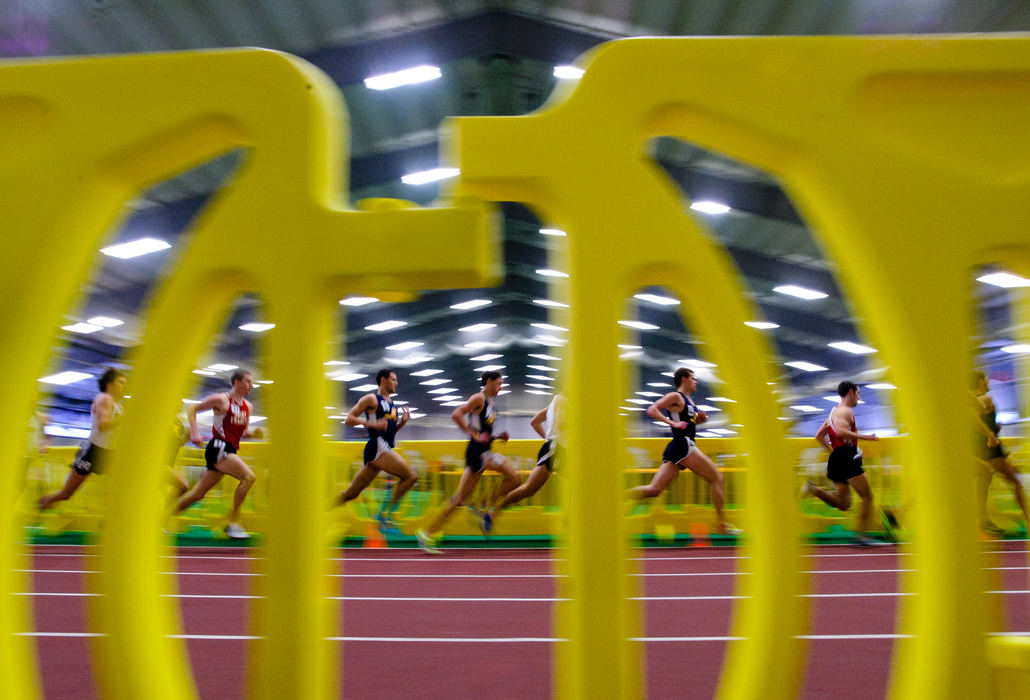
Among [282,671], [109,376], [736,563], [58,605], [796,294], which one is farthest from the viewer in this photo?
[796,294]

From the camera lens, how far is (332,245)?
2008mm

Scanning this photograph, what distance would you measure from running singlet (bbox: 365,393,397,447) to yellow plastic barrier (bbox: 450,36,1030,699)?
5.67 meters

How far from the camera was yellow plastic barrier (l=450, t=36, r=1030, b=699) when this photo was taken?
1927 mm

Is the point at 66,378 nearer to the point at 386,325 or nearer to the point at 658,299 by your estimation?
the point at 386,325

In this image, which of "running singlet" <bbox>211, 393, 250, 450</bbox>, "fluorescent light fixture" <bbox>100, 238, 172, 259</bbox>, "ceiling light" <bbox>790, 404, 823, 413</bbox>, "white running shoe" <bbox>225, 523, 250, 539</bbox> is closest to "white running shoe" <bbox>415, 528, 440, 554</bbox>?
"white running shoe" <bbox>225, 523, 250, 539</bbox>

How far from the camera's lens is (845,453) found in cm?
814

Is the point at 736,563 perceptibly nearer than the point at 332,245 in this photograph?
No

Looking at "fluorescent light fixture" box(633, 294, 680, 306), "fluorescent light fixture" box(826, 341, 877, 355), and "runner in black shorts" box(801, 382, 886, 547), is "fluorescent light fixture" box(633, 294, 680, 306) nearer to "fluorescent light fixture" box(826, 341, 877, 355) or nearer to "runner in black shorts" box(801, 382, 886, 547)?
"fluorescent light fixture" box(826, 341, 877, 355)

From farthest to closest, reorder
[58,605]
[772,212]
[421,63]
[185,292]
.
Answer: [772,212], [421,63], [58,605], [185,292]

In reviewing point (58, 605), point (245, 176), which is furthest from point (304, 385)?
point (58, 605)

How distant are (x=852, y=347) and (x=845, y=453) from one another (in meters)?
20.8

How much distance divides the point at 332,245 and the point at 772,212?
15.4m

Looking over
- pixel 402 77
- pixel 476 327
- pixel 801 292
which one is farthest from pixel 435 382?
pixel 402 77

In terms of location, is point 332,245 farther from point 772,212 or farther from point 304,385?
point 772,212
